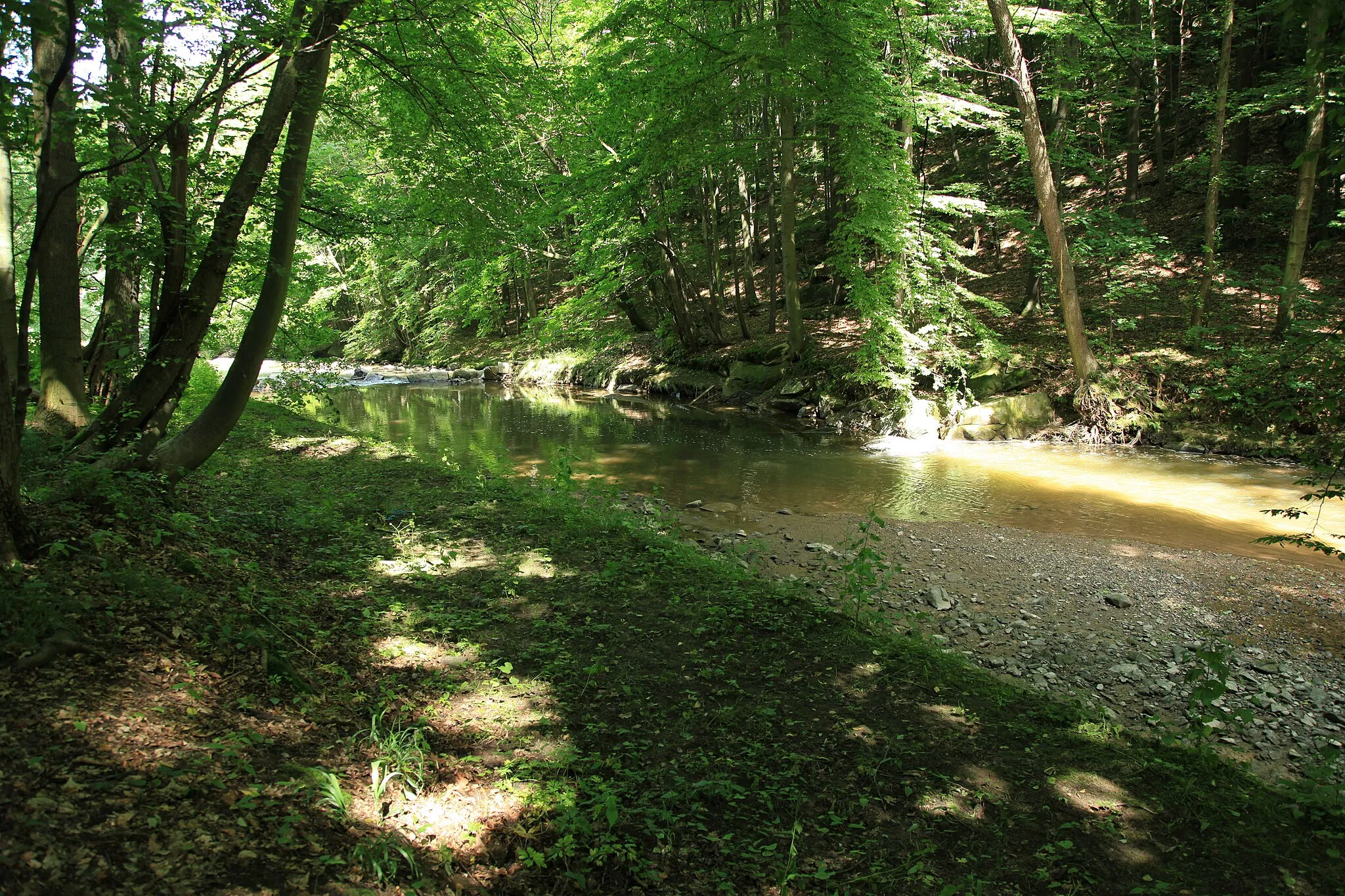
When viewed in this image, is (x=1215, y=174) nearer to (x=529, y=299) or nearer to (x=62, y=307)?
(x=62, y=307)

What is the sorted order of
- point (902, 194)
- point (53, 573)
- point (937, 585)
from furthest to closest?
1. point (902, 194)
2. point (937, 585)
3. point (53, 573)

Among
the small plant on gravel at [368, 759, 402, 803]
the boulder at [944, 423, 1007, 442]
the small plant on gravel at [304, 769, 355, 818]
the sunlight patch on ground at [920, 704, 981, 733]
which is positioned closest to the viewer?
the small plant on gravel at [304, 769, 355, 818]

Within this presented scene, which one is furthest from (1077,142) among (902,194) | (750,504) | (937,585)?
(937,585)

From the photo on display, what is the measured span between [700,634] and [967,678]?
1.83 metres

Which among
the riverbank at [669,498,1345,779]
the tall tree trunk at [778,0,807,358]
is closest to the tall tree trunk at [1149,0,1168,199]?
the tall tree trunk at [778,0,807,358]

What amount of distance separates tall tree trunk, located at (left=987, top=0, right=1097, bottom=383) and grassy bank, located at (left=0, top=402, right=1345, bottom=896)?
11.9 metres

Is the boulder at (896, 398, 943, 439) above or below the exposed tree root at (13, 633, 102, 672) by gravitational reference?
above

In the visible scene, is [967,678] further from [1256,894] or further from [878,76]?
[878,76]

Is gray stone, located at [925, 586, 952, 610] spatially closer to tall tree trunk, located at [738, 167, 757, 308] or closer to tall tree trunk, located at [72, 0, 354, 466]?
tall tree trunk, located at [72, 0, 354, 466]

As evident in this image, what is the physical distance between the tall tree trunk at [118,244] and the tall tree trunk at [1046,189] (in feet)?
44.8

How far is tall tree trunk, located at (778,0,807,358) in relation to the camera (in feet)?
53.7

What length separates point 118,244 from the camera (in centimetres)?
526

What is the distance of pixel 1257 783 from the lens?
3.79 metres

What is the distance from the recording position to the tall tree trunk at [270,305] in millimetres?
5586
